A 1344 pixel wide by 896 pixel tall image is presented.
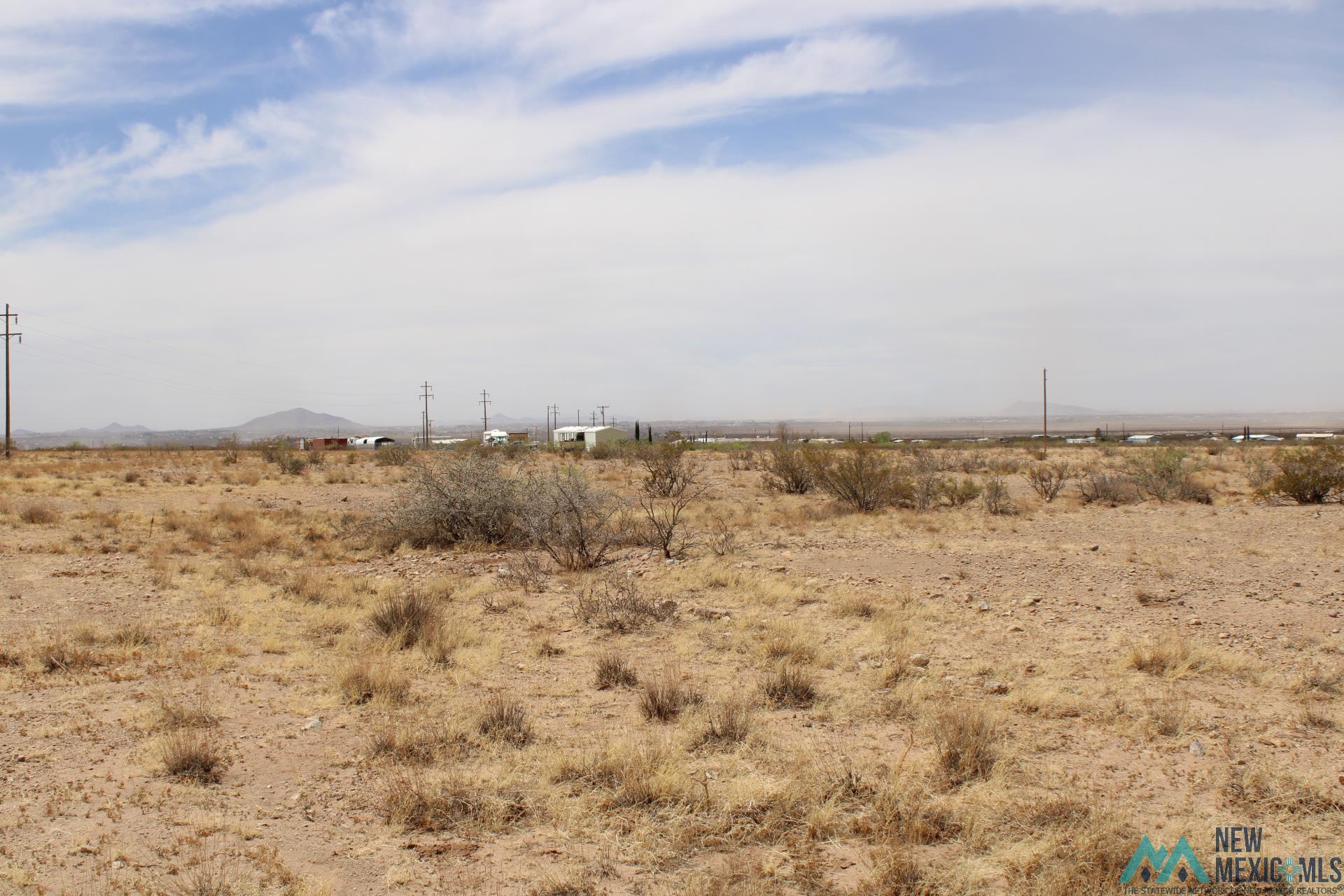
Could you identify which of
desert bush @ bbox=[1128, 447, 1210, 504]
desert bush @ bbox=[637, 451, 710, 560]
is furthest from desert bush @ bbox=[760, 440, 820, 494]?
desert bush @ bbox=[1128, 447, 1210, 504]

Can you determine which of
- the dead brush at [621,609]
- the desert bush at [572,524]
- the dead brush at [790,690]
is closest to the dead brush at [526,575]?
the desert bush at [572,524]

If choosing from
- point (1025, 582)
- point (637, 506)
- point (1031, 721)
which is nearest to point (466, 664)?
point (1031, 721)

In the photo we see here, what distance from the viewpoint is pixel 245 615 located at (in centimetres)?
1132

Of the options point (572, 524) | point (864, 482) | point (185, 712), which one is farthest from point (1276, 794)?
point (864, 482)

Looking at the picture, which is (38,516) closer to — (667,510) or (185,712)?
(667,510)

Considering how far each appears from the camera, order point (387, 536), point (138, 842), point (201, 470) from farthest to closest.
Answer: point (201, 470)
point (387, 536)
point (138, 842)

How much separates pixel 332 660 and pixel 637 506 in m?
14.7

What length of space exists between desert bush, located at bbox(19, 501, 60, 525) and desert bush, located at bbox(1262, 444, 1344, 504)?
102 ft

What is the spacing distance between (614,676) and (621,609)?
2.74 meters

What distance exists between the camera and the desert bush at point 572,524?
613 inches

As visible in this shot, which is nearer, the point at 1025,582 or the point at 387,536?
the point at 1025,582

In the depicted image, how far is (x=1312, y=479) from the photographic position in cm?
2253

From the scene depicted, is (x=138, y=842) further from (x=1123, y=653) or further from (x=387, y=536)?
(x=387, y=536)

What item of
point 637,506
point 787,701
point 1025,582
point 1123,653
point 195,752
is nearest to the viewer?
point 195,752
